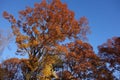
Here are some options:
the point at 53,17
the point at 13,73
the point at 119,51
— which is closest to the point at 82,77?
the point at 119,51

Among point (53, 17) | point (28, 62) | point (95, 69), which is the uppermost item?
point (53, 17)

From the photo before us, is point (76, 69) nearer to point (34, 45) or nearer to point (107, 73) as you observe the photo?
point (107, 73)

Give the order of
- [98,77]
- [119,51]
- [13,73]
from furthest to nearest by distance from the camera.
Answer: [13,73] → [98,77] → [119,51]

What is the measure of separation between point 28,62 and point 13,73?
57.2ft

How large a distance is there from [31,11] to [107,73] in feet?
32.2

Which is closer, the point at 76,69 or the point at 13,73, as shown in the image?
the point at 76,69

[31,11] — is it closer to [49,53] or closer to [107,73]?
[49,53]

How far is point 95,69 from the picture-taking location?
25.6 m

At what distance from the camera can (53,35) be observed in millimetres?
19359

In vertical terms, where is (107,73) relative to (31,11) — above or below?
below

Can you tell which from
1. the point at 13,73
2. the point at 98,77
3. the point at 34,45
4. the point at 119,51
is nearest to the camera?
the point at 34,45

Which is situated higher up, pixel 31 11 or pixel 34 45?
pixel 31 11

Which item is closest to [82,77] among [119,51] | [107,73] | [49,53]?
[107,73]

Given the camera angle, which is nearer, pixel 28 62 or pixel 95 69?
pixel 28 62
